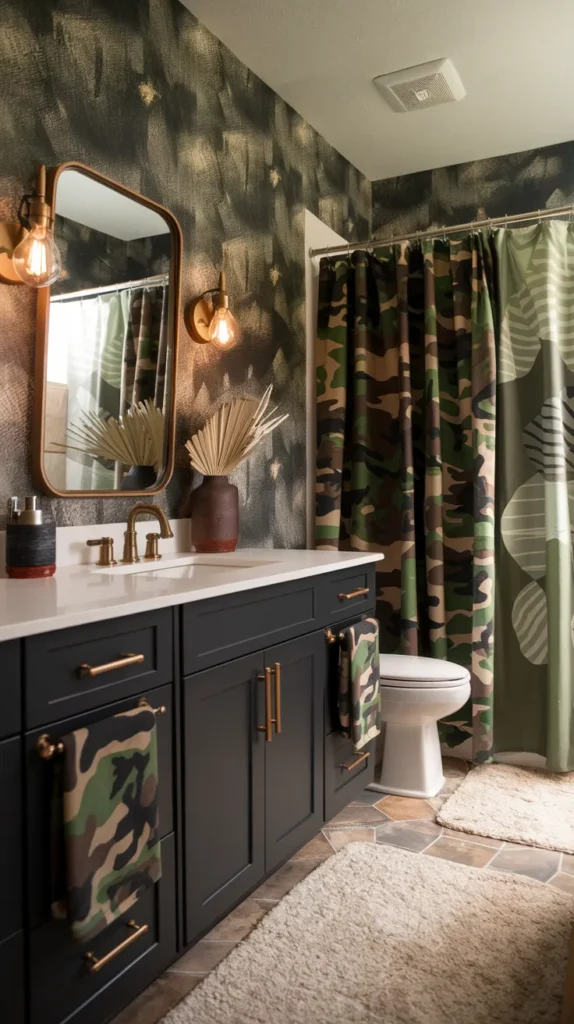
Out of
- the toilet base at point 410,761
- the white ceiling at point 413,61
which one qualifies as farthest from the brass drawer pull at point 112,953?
the white ceiling at point 413,61

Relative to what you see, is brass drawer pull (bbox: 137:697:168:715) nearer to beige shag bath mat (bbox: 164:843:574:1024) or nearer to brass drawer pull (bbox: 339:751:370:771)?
beige shag bath mat (bbox: 164:843:574:1024)

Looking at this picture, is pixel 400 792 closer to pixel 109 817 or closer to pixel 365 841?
pixel 365 841

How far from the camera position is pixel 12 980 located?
46.5 inches

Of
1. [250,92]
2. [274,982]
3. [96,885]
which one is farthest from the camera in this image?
[250,92]

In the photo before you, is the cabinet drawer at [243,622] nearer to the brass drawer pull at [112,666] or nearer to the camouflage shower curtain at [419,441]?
the brass drawer pull at [112,666]

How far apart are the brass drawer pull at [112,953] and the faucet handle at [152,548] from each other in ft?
3.23

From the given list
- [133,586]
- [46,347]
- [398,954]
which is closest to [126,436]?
[46,347]

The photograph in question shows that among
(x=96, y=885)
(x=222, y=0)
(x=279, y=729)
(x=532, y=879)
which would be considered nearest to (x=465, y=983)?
(x=532, y=879)

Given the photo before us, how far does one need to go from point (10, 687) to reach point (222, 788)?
0.70 m

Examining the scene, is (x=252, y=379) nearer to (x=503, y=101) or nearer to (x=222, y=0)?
(x=222, y=0)

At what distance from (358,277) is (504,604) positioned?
1.45 meters

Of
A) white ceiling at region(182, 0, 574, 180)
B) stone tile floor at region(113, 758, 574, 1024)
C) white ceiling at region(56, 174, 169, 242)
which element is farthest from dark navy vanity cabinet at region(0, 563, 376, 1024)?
white ceiling at region(182, 0, 574, 180)

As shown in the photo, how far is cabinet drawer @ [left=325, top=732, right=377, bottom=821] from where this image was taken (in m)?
2.24

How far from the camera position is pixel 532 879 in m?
2.11
